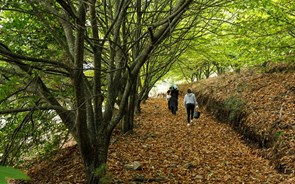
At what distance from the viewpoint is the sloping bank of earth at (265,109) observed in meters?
7.23

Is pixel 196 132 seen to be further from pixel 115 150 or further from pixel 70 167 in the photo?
pixel 70 167

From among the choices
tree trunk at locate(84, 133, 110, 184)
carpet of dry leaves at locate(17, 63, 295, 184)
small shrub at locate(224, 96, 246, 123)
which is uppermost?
small shrub at locate(224, 96, 246, 123)

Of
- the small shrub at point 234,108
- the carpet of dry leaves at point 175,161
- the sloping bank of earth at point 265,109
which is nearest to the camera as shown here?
the carpet of dry leaves at point 175,161

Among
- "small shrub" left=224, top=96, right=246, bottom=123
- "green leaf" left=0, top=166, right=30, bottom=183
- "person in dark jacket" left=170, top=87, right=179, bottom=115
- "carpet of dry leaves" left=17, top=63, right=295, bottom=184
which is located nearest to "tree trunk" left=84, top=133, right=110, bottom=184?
"carpet of dry leaves" left=17, top=63, right=295, bottom=184

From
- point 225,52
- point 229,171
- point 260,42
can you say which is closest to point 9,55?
point 229,171

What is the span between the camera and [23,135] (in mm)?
5316

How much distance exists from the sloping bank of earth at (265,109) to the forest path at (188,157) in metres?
0.36

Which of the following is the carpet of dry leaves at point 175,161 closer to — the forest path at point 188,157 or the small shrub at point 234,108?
the forest path at point 188,157

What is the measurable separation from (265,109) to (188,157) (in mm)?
3828

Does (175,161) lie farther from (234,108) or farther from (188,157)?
(234,108)

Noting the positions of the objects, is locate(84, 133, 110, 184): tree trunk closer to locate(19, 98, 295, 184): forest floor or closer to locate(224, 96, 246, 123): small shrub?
locate(19, 98, 295, 184): forest floor

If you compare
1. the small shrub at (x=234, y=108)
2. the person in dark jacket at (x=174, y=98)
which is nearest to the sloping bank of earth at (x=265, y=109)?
the small shrub at (x=234, y=108)

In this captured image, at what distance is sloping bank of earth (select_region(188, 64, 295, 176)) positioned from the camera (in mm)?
7227

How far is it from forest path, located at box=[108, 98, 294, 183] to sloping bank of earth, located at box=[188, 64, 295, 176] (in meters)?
0.36
